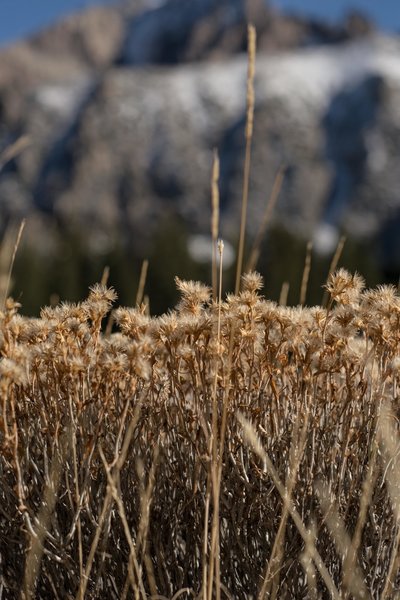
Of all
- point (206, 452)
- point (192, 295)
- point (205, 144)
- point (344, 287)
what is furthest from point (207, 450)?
point (205, 144)

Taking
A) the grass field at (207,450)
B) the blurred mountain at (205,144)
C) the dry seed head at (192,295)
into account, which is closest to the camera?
the grass field at (207,450)

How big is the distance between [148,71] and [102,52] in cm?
9362

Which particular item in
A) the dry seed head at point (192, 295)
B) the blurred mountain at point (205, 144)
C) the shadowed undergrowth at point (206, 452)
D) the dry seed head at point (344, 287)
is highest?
the blurred mountain at point (205, 144)

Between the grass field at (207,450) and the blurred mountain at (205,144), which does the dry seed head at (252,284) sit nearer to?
the grass field at (207,450)

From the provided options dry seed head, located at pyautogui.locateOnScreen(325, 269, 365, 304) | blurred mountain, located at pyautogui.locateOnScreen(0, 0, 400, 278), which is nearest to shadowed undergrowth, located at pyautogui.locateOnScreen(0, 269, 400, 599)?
dry seed head, located at pyautogui.locateOnScreen(325, 269, 365, 304)

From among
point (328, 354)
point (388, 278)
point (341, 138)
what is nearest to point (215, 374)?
point (328, 354)

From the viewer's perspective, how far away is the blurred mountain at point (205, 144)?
83.1 m

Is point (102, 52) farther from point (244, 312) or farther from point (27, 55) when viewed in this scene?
point (244, 312)

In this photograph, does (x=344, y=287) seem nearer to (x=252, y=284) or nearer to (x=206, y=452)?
(x=252, y=284)

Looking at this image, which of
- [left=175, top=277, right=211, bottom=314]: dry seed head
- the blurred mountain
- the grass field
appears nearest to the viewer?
the grass field

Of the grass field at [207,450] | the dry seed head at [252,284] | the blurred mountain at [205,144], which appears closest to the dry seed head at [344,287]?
the grass field at [207,450]

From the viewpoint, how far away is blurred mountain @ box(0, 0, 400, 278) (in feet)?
273

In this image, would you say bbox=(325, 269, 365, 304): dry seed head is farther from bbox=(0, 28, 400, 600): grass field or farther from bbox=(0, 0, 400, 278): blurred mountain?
bbox=(0, 0, 400, 278): blurred mountain

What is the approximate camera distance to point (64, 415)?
1957mm
